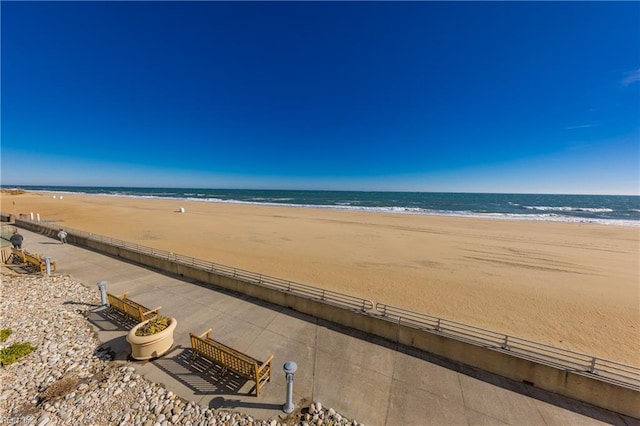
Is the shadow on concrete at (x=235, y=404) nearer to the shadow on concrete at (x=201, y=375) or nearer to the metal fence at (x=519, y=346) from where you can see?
the shadow on concrete at (x=201, y=375)

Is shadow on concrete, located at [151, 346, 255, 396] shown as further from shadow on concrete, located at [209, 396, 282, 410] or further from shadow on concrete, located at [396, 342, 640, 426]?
shadow on concrete, located at [396, 342, 640, 426]

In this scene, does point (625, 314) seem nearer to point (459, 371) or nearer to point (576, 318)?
point (576, 318)

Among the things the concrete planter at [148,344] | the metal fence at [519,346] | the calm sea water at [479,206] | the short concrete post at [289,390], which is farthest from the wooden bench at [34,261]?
the calm sea water at [479,206]

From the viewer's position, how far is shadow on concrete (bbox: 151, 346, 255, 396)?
Answer: 211 inches

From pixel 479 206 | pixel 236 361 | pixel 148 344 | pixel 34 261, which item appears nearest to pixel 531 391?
pixel 236 361

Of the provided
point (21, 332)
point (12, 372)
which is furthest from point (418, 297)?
point (21, 332)

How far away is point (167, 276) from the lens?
36.3 feet

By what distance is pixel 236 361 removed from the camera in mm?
5523

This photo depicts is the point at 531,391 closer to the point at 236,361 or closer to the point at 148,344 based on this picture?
the point at 236,361

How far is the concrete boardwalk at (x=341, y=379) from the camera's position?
5.02m

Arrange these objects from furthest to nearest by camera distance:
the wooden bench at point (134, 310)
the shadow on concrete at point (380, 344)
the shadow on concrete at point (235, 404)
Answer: the wooden bench at point (134, 310) < the shadow on concrete at point (380, 344) < the shadow on concrete at point (235, 404)

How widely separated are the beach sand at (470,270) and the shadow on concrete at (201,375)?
21.5 ft

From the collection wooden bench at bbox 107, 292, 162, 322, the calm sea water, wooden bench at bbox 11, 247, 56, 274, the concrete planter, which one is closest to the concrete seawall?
wooden bench at bbox 107, 292, 162, 322

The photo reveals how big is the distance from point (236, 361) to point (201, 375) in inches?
39.2
